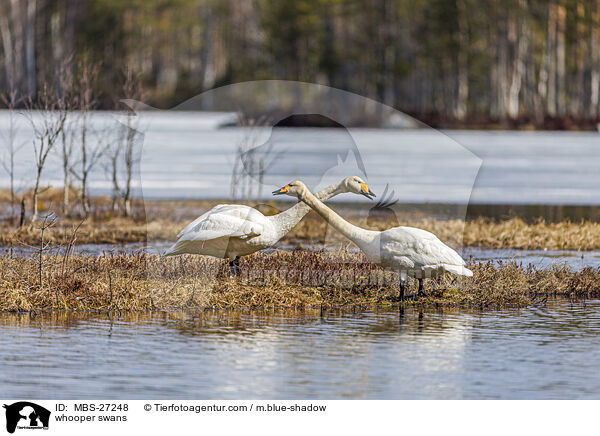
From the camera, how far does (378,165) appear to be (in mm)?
28266

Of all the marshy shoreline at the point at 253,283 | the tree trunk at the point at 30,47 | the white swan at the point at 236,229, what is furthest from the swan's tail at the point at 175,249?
the tree trunk at the point at 30,47

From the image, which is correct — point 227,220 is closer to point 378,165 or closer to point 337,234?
point 337,234

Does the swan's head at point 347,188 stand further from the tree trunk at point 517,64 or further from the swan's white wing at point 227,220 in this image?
the tree trunk at point 517,64

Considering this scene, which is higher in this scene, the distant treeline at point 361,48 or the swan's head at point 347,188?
the distant treeline at point 361,48

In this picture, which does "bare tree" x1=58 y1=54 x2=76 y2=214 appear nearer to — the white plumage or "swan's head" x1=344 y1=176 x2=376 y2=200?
the white plumage

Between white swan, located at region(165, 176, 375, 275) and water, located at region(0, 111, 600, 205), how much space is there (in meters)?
0.96

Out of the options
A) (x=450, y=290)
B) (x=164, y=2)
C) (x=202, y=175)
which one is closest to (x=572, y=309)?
(x=450, y=290)

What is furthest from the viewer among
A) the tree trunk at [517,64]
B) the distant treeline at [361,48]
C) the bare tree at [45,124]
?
the distant treeline at [361,48]

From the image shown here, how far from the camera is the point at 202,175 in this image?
2825 cm

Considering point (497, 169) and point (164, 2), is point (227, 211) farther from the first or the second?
point (164, 2)

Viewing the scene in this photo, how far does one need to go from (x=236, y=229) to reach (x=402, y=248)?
1665 millimetres

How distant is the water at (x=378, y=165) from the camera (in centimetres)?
1429

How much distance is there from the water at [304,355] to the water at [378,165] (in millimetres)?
2390

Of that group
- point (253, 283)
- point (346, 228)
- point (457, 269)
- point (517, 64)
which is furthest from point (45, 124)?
point (517, 64)
